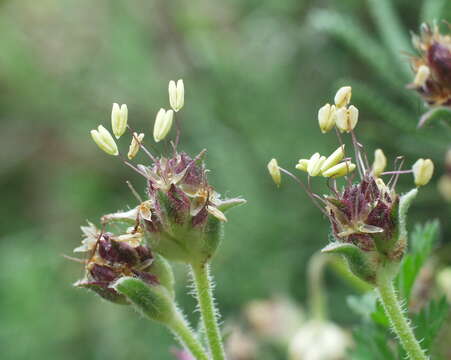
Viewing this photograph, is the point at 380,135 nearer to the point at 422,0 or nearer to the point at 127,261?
the point at 422,0

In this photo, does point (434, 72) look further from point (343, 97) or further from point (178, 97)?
point (178, 97)

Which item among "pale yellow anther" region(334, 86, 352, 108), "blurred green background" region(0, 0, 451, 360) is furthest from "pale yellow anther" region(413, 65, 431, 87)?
"blurred green background" region(0, 0, 451, 360)

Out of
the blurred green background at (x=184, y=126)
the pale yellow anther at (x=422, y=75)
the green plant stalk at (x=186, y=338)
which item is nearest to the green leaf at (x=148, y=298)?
the green plant stalk at (x=186, y=338)

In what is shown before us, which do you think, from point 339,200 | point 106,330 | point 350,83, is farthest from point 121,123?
point 106,330

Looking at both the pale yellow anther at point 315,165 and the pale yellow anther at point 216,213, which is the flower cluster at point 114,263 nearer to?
the pale yellow anther at point 216,213

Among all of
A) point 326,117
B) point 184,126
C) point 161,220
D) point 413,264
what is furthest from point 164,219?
point 184,126
